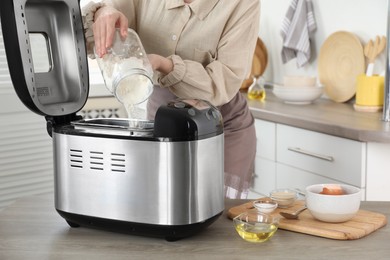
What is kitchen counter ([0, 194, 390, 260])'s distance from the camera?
1.40 meters

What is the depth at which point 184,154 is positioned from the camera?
142 cm

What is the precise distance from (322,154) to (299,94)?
21.5 inches

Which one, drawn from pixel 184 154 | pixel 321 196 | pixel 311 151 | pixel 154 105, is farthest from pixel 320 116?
pixel 184 154

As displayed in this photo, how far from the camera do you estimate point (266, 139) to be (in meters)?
3.35

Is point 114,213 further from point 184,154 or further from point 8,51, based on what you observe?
point 8,51

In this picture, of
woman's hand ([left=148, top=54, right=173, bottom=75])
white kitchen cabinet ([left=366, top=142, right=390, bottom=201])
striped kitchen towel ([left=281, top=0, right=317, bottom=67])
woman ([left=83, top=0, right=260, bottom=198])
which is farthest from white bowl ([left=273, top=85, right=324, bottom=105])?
woman's hand ([left=148, top=54, right=173, bottom=75])

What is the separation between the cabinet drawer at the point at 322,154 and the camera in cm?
277

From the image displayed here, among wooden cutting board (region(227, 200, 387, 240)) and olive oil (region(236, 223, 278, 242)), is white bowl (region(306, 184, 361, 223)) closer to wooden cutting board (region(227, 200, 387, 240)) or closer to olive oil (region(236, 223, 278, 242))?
wooden cutting board (region(227, 200, 387, 240))

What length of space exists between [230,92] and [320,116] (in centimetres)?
108

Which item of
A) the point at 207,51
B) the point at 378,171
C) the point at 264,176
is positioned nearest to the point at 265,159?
the point at 264,176

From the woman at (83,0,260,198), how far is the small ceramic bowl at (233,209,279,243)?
0.52 m

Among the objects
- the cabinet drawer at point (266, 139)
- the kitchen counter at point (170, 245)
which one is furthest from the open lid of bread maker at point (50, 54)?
the cabinet drawer at point (266, 139)

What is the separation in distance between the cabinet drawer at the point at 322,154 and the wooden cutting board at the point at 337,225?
114 cm

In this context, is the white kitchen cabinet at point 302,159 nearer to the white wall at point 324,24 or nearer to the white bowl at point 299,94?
the white bowl at point 299,94
